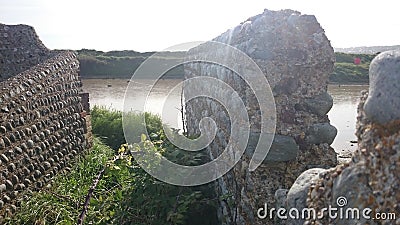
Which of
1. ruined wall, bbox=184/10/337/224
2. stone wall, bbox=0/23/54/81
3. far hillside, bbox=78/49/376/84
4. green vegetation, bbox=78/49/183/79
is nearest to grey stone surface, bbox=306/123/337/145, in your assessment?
ruined wall, bbox=184/10/337/224

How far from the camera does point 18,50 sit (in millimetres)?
8320

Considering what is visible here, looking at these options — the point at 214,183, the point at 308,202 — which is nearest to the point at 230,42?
the point at 214,183

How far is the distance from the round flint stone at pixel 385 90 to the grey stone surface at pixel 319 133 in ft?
5.27

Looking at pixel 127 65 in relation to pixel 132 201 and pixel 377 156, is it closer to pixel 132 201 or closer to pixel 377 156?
pixel 132 201

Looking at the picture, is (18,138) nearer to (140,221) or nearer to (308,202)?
(140,221)

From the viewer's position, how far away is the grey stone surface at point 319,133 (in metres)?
2.76

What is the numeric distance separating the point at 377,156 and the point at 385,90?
19cm

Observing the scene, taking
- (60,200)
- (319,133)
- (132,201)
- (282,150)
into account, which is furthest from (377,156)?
(60,200)

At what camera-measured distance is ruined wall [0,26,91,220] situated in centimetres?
439

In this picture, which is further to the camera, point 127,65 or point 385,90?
point 127,65

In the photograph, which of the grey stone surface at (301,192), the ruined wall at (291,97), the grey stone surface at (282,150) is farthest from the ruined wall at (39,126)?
the grey stone surface at (301,192)

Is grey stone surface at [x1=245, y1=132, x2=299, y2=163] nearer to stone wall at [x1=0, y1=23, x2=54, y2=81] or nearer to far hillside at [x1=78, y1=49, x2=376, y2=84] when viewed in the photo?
stone wall at [x1=0, y1=23, x2=54, y2=81]

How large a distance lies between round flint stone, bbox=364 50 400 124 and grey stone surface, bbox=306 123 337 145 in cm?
161

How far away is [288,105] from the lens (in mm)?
2764
